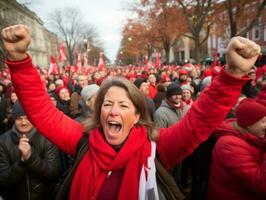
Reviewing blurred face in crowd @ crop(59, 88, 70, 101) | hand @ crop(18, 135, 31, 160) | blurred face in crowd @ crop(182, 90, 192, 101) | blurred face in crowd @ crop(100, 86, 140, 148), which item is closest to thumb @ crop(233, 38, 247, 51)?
blurred face in crowd @ crop(100, 86, 140, 148)

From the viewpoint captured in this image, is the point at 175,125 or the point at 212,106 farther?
the point at 175,125

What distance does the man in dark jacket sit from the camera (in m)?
3.01

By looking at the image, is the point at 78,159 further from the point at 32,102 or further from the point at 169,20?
the point at 169,20

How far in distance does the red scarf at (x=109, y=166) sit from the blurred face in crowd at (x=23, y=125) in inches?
55.2

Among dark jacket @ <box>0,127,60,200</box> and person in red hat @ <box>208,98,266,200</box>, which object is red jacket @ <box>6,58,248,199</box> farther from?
dark jacket @ <box>0,127,60,200</box>

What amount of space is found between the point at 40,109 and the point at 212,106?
107cm

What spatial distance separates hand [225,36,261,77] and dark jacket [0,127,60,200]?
80.9 inches

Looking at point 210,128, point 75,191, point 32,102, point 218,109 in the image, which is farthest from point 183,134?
point 32,102

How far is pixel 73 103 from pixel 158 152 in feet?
17.3

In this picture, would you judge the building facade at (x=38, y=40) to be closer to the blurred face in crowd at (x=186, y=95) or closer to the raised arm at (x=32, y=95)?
the blurred face in crowd at (x=186, y=95)

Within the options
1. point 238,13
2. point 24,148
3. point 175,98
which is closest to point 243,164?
point 24,148

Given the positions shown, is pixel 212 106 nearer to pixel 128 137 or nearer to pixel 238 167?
pixel 128 137

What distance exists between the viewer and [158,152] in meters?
2.13

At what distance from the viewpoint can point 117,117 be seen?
7.01ft
